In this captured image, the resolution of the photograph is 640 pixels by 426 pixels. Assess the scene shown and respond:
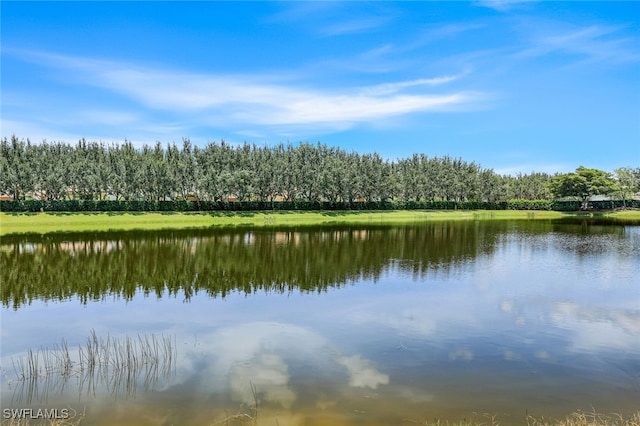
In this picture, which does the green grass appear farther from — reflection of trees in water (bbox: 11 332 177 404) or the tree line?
reflection of trees in water (bbox: 11 332 177 404)

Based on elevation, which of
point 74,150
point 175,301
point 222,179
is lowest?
point 175,301

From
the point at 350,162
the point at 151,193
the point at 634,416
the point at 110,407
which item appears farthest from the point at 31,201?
the point at 634,416

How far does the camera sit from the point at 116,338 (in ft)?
45.8

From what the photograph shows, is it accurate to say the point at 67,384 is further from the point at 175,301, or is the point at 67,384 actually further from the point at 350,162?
the point at 350,162

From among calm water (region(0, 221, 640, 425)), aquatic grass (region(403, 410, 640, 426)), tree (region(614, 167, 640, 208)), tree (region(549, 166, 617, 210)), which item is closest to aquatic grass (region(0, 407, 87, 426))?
calm water (region(0, 221, 640, 425))

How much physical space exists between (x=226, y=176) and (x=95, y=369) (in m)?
68.0

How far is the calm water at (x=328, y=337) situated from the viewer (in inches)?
381

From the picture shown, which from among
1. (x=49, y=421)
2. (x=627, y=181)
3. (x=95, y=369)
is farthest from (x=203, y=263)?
(x=627, y=181)

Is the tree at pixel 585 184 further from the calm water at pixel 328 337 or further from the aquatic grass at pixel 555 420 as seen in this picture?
the aquatic grass at pixel 555 420

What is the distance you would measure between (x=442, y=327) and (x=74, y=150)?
90.7 meters

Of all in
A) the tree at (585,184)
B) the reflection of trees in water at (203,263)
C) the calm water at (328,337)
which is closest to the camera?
the calm water at (328,337)

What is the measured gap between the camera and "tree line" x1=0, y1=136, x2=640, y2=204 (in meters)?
76.4

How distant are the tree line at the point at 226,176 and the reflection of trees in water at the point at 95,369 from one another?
65550 millimetres

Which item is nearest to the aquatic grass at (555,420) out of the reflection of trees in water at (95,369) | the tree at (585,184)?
the reflection of trees in water at (95,369)
